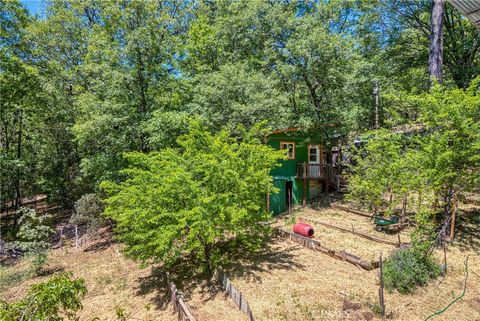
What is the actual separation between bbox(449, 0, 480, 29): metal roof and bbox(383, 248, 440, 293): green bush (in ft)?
23.5

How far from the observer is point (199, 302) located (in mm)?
8992

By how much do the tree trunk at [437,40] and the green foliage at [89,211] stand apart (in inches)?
743

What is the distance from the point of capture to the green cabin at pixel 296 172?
18.7 meters

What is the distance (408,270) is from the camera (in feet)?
28.4

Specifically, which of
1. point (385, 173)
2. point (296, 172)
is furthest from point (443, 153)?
point (296, 172)

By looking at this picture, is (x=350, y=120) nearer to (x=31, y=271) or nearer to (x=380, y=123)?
(x=380, y=123)

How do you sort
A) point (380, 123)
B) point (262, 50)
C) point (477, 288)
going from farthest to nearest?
point (380, 123) < point (262, 50) < point (477, 288)

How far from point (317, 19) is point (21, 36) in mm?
20261

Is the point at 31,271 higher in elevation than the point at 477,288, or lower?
lower

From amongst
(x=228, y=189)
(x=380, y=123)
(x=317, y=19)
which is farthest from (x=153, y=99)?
(x=380, y=123)

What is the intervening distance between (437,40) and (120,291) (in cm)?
1775

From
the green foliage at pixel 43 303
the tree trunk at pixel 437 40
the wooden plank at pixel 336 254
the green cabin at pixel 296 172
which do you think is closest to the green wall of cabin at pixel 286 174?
the green cabin at pixel 296 172

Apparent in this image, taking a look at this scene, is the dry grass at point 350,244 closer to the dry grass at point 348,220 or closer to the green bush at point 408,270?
the dry grass at point 348,220

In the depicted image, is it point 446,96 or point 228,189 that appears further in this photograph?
point 446,96
